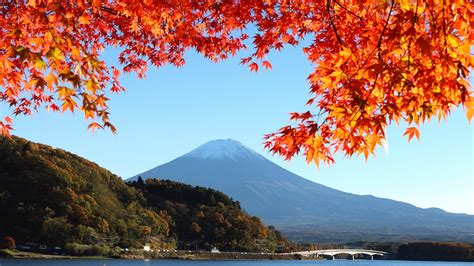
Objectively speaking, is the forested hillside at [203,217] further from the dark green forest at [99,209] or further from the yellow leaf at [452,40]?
the yellow leaf at [452,40]

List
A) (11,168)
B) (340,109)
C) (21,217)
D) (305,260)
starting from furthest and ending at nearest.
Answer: (305,260) < (11,168) < (21,217) < (340,109)

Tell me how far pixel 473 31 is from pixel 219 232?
9204cm

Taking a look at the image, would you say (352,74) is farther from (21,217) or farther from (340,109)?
(21,217)

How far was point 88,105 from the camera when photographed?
234 inches

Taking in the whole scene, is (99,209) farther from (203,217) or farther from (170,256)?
(170,256)

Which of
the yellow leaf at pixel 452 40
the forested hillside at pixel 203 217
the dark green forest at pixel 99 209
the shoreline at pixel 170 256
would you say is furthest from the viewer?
the forested hillside at pixel 203 217

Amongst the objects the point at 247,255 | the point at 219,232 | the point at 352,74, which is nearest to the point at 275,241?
the point at 247,255

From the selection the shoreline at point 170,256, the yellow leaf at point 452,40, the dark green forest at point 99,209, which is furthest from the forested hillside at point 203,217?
the yellow leaf at point 452,40

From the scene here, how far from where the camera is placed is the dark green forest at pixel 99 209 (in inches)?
2953

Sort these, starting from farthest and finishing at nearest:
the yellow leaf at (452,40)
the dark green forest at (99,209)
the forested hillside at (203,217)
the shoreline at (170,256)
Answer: the forested hillside at (203,217) → the shoreline at (170,256) → the dark green forest at (99,209) → the yellow leaf at (452,40)

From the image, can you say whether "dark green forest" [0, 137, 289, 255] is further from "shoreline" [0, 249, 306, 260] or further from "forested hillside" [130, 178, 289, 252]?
"shoreline" [0, 249, 306, 260]

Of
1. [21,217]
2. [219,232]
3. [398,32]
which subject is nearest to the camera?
[398,32]

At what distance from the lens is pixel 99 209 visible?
268 feet

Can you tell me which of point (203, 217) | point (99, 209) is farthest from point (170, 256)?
point (99, 209)
